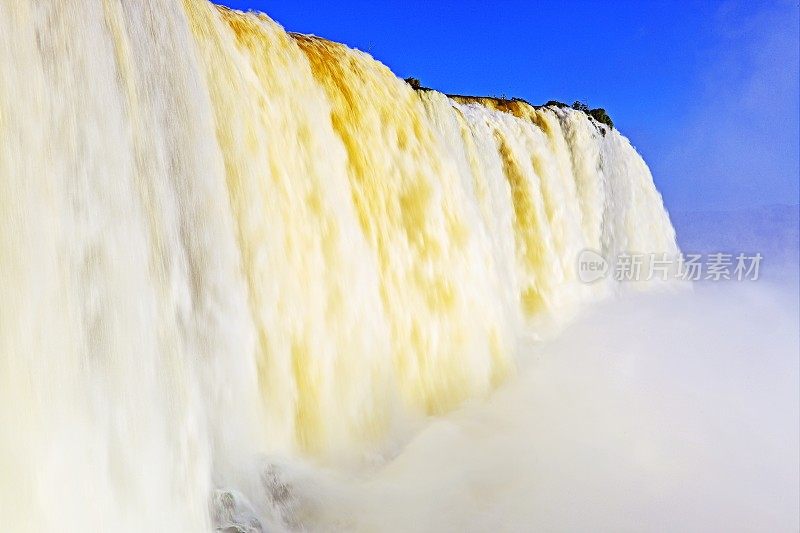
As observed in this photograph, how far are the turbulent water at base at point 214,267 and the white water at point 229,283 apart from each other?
0.01 m

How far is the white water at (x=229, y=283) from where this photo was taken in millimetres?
2311

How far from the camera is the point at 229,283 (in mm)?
3457

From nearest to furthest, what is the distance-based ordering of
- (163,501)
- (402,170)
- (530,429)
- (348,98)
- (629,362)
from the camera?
(163,501), (530,429), (348,98), (402,170), (629,362)

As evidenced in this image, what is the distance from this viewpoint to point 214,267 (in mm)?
3361

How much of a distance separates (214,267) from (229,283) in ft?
0.45

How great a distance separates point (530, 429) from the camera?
16.3 feet

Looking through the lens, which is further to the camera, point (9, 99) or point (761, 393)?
point (761, 393)

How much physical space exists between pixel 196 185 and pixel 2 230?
1223 mm

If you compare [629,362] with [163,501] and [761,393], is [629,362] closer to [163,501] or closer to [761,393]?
[761,393]

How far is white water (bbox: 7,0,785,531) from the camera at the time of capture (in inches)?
91.0

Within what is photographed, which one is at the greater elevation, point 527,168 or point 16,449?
point 527,168

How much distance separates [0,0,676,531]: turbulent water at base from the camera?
90.4 inches

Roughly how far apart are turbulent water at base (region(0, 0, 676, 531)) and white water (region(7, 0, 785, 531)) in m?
0.01

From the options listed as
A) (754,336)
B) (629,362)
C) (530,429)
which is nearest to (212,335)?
(530,429)
